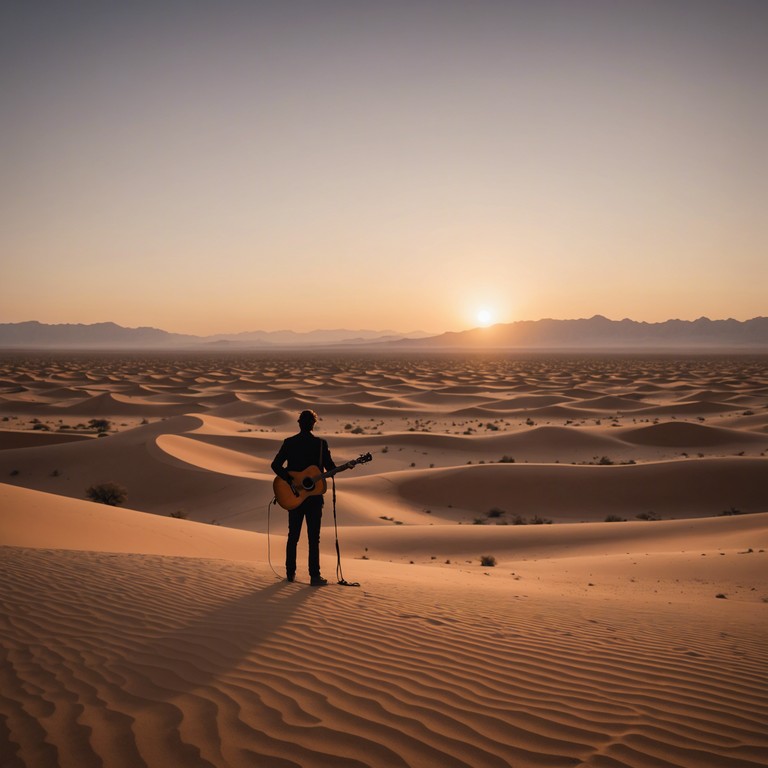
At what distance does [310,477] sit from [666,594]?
5390 millimetres

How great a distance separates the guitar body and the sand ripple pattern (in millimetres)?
985

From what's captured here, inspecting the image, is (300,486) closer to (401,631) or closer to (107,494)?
(401,631)

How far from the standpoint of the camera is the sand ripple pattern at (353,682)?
11.3 ft

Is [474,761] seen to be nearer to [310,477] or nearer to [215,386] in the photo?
[310,477]

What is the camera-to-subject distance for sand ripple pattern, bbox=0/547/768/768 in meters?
3.46

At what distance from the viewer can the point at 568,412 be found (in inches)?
1591

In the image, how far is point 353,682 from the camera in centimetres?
432

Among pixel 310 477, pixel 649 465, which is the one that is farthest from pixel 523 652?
pixel 649 465

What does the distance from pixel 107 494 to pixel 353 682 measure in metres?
16.2

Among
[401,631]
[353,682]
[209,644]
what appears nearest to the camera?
[353,682]

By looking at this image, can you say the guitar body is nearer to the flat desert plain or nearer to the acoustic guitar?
the acoustic guitar

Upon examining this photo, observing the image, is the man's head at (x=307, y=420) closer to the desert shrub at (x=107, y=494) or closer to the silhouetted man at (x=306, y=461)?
the silhouetted man at (x=306, y=461)

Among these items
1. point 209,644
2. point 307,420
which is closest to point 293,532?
point 307,420

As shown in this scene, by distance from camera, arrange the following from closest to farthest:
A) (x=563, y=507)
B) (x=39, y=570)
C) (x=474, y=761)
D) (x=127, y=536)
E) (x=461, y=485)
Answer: (x=474, y=761)
(x=39, y=570)
(x=127, y=536)
(x=563, y=507)
(x=461, y=485)
